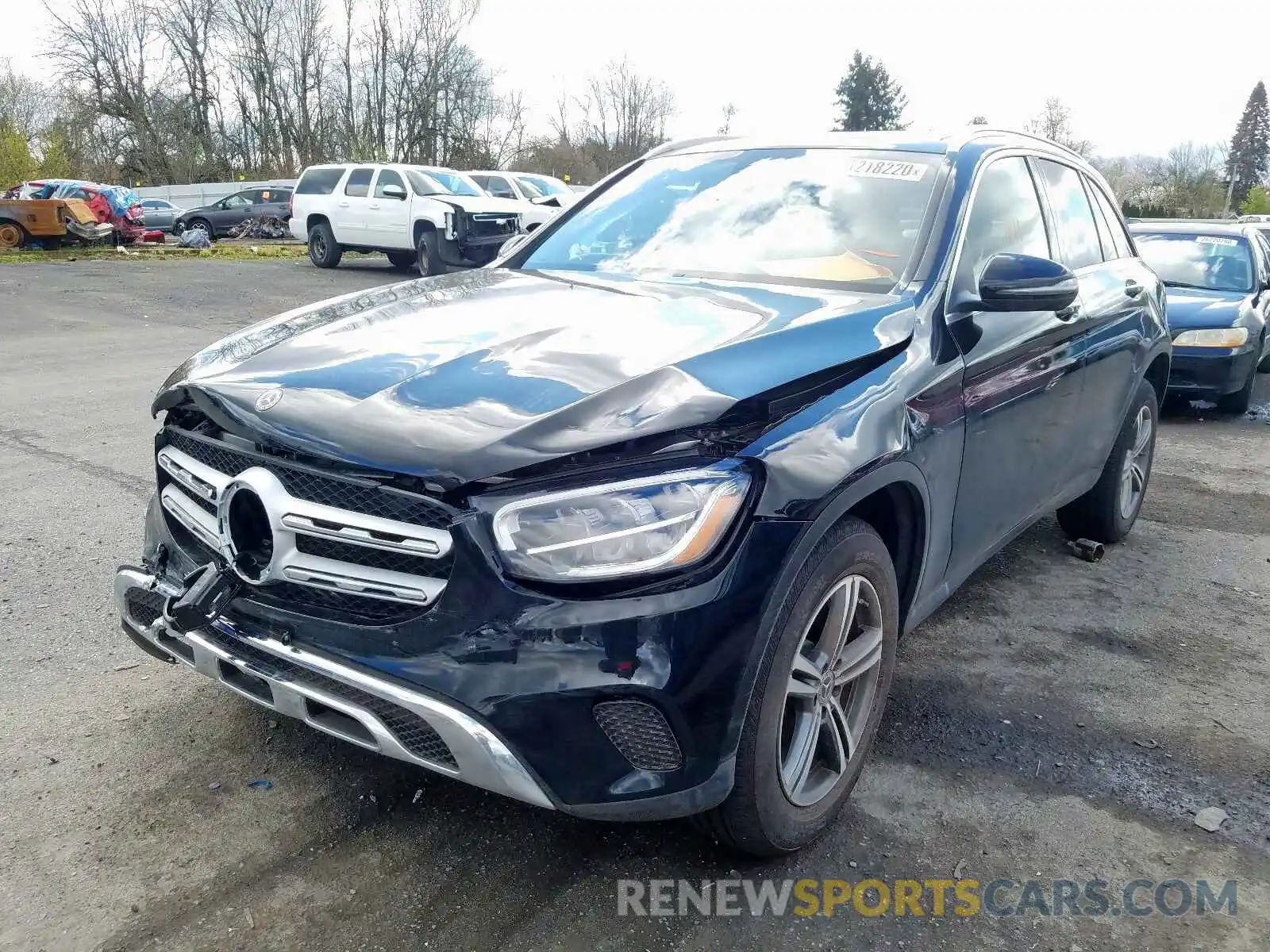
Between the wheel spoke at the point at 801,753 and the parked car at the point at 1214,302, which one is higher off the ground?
the parked car at the point at 1214,302

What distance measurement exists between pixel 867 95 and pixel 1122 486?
2777 inches

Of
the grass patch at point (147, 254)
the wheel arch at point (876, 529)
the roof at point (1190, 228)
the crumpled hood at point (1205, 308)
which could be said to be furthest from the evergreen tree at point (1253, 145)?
the wheel arch at point (876, 529)

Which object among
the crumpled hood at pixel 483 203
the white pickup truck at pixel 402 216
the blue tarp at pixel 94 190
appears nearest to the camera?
the white pickup truck at pixel 402 216

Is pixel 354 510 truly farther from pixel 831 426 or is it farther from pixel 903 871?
pixel 903 871

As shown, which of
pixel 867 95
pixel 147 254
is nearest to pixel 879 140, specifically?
pixel 147 254

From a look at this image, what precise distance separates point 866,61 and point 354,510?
243 ft

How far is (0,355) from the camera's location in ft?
31.2

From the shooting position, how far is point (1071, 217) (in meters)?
4.35

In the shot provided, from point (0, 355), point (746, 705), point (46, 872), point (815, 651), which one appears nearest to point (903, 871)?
point (815, 651)

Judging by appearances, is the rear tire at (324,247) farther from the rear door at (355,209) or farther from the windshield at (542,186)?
the windshield at (542,186)

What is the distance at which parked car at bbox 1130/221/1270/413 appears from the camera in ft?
28.5

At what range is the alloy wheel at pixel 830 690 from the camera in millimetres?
2457

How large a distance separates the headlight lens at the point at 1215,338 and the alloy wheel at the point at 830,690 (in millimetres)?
7289

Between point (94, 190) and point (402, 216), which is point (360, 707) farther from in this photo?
point (94, 190)
